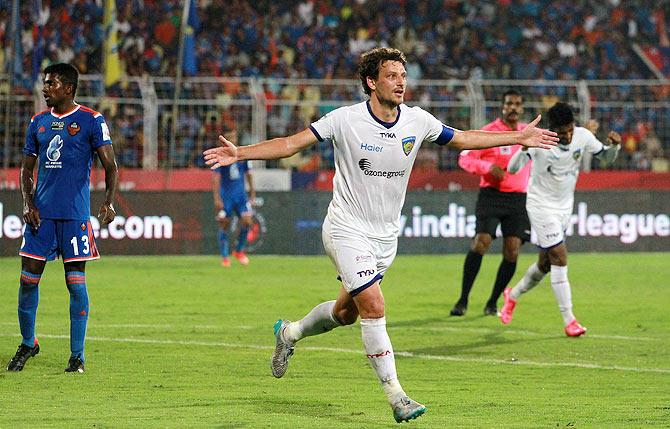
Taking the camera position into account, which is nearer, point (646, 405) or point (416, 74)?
point (646, 405)

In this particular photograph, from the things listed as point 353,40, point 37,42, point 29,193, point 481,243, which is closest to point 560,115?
point 481,243

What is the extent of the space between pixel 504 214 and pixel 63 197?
19.5 feet

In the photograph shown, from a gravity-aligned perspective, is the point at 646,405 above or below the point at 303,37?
below

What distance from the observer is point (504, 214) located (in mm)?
13906

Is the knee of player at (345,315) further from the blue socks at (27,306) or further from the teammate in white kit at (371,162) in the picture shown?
the blue socks at (27,306)

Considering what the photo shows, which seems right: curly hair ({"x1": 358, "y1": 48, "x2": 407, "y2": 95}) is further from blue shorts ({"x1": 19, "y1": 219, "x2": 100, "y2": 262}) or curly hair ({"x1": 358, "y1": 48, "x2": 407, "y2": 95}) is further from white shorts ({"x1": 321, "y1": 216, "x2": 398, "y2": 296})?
blue shorts ({"x1": 19, "y1": 219, "x2": 100, "y2": 262})

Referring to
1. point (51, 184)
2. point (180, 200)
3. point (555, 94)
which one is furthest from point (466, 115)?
point (51, 184)

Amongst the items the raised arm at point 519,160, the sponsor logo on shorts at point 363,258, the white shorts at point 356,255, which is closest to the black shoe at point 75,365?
the white shorts at point 356,255

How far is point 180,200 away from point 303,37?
350 inches

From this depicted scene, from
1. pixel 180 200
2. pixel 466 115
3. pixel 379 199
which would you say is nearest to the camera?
pixel 379 199

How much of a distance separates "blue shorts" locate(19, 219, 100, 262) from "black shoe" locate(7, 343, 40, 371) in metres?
0.68

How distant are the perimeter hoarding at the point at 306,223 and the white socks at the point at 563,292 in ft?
35.0

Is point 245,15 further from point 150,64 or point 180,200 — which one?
point 180,200

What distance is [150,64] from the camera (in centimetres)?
2795
